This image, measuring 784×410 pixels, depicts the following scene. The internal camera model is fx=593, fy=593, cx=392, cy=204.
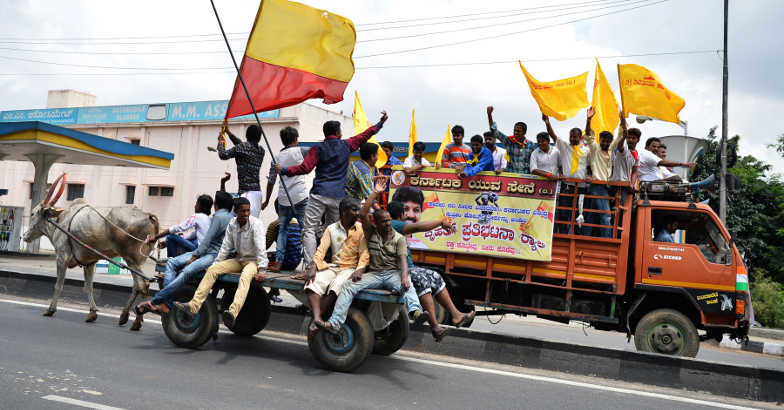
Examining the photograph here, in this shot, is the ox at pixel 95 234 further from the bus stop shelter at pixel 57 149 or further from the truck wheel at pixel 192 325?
the bus stop shelter at pixel 57 149

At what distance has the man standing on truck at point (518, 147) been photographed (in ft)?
28.1

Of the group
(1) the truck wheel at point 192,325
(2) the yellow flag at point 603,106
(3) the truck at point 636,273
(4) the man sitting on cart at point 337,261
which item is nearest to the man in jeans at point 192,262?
(1) the truck wheel at point 192,325

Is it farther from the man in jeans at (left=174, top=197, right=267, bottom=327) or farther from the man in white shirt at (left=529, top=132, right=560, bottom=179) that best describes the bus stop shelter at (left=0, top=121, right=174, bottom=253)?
the man in white shirt at (left=529, top=132, right=560, bottom=179)

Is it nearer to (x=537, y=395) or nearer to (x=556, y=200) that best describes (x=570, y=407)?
(x=537, y=395)

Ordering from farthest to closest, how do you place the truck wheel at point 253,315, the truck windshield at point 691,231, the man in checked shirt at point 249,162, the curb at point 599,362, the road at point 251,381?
the truck windshield at point 691,231
the man in checked shirt at point 249,162
the truck wheel at point 253,315
the curb at point 599,362
the road at point 251,381

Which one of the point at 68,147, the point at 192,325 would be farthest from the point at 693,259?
the point at 68,147

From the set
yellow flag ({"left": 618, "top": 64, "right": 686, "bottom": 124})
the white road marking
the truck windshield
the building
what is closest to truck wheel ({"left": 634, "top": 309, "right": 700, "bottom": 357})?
the truck windshield

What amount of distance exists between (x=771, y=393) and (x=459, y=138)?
16.6ft

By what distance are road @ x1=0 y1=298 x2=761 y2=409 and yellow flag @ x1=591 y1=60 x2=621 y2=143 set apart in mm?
3757

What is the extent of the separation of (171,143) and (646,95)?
83.5ft

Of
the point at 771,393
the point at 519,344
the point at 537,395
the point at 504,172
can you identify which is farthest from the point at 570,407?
the point at 504,172

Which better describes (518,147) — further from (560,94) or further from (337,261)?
(337,261)

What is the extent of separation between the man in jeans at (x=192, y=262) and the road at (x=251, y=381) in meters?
0.50

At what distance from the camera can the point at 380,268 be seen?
579cm
